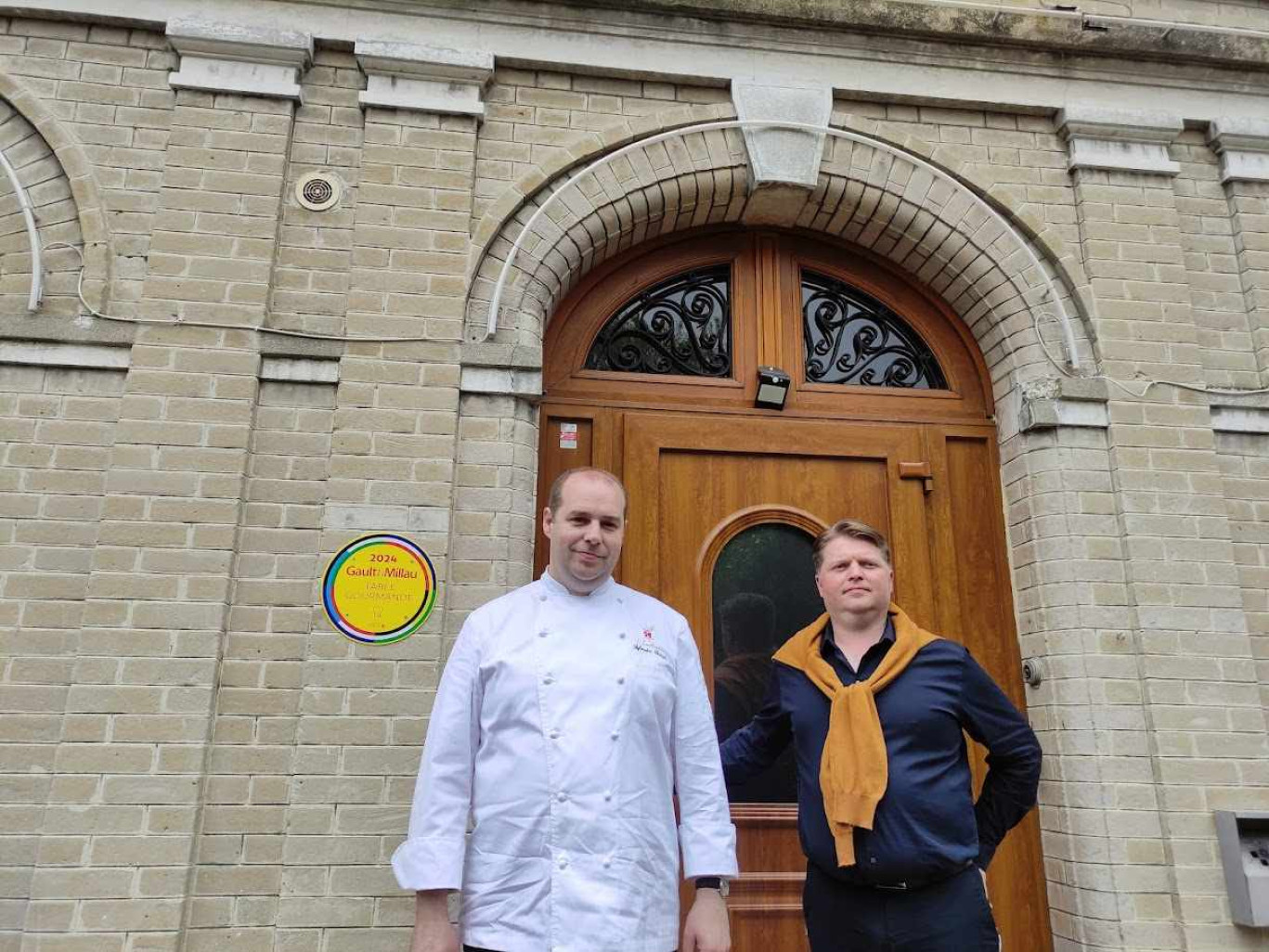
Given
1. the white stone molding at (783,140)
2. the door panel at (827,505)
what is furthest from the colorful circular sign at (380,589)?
the white stone molding at (783,140)

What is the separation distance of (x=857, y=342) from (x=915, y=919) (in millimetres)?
2967

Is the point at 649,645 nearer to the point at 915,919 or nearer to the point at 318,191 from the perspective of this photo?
the point at 915,919

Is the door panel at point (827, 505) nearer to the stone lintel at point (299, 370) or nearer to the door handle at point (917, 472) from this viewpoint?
the door handle at point (917, 472)

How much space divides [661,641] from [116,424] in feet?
8.21

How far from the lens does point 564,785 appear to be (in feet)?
7.57

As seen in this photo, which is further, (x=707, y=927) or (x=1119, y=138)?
(x=1119, y=138)

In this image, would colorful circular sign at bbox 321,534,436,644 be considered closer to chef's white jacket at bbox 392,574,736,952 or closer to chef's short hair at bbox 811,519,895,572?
chef's white jacket at bbox 392,574,736,952

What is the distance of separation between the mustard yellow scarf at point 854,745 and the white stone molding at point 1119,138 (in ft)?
10.2

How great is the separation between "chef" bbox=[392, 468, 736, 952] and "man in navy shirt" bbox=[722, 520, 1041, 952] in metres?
0.32

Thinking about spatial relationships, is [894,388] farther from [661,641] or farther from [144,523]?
[144,523]

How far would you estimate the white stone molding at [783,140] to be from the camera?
14.1 feet

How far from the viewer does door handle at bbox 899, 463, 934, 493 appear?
434 cm

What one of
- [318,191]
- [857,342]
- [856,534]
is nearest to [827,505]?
[857,342]

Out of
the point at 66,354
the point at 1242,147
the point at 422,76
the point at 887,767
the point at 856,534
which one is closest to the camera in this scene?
the point at 887,767
